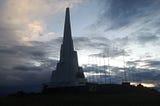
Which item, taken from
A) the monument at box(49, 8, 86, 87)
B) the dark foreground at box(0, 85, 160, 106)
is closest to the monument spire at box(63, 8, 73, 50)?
the monument at box(49, 8, 86, 87)

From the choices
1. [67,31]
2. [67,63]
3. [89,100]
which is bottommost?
[89,100]

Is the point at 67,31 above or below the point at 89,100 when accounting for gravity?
above

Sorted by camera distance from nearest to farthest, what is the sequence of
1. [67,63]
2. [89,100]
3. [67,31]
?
[89,100], [67,31], [67,63]

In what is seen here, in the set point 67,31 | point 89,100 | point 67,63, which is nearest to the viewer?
point 89,100

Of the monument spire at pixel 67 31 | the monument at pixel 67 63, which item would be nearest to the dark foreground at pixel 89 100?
the monument at pixel 67 63

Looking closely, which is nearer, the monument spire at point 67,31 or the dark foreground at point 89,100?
the dark foreground at point 89,100

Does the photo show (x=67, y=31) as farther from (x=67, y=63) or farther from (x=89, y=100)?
(x=89, y=100)

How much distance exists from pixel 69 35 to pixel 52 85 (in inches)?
738

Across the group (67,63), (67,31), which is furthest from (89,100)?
(67,31)

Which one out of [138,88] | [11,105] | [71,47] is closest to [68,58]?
[71,47]

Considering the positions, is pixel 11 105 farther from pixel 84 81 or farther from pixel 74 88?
pixel 84 81

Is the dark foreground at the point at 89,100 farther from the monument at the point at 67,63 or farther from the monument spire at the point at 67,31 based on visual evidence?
the monument spire at the point at 67,31

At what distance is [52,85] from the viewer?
95438 millimetres

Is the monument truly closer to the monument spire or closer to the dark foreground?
the monument spire
